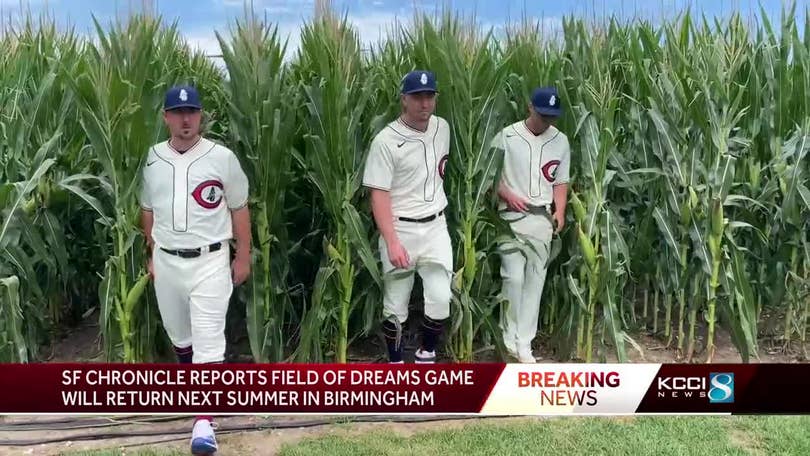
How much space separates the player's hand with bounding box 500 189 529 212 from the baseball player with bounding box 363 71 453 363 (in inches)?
17.8

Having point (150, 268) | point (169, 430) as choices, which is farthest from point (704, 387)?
point (150, 268)

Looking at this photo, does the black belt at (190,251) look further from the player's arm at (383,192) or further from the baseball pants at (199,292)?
the player's arm at (383,192)

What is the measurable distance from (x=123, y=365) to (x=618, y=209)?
3560 millimetres

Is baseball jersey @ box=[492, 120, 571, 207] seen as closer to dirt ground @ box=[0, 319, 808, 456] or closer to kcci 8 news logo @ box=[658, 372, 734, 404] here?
kcci 8 news logo @ box=[658, 372, 734, 404]

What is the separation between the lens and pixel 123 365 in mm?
3867

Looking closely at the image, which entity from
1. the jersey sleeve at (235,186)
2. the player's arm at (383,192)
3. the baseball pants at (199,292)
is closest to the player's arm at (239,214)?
the jersey sleeve at (235,186)

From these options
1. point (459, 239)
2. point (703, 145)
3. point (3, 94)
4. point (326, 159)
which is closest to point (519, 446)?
point (459, 239)

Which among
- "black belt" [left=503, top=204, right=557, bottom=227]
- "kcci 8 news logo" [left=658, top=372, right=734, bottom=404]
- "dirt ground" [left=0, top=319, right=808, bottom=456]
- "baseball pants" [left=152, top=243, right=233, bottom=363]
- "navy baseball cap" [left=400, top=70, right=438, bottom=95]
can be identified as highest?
"navy baseball cap" [left=400, top=70, right=438, bottom=95]

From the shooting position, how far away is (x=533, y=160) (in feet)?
14.6

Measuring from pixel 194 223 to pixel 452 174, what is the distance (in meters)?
1.67

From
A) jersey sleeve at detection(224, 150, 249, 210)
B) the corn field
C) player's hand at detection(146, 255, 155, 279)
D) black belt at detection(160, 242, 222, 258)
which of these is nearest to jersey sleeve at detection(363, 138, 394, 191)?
the corn field

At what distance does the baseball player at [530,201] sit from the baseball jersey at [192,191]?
1.71 meters

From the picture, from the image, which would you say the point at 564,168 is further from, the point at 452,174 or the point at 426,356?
the point at 426,356

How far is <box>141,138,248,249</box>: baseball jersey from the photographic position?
145 inches
